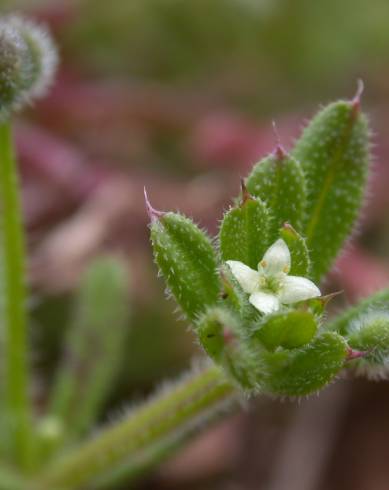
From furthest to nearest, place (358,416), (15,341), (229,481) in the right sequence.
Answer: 1. (358,416)
2. (229,481)
3. (15,341)

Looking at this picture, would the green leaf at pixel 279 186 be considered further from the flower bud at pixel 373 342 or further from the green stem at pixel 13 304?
the green stem at pixel 13 304

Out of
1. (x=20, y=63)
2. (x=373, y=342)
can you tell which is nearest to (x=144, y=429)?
(x=373, y=342)

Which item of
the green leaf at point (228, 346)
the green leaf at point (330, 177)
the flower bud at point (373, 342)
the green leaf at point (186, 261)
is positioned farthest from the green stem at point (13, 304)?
the flower bud at point (373, 342)

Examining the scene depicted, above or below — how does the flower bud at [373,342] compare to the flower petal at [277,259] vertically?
below

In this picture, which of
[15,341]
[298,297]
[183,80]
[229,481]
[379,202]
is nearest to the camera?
[298,297]

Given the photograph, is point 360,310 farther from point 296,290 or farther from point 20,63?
point 20,63

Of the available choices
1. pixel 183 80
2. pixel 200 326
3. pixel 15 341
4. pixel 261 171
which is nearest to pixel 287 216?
pixel 261 171

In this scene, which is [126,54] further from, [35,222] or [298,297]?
[298,297]
